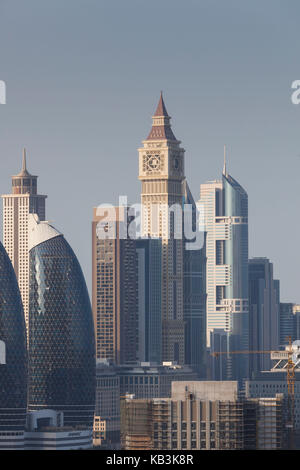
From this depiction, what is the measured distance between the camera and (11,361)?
158 m

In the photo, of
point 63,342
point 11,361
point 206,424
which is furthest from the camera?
point 63,342

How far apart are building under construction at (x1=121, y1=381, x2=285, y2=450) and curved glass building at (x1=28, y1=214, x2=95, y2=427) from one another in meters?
68.1

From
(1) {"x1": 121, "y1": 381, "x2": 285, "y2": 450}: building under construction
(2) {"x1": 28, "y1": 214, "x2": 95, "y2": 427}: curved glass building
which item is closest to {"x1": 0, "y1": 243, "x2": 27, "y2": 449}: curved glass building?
(2) {"x1": 28, "y1": 214, "x2": 95, "y2": 427}: curved glass building

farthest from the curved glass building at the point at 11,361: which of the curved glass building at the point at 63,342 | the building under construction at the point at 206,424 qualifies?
the building under construction at the point at 206,424

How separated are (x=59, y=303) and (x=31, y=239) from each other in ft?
30.6

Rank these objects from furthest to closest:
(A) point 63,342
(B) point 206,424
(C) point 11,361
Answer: (A) point 63,342 → (C) point 11,361 → (B) point 206,424

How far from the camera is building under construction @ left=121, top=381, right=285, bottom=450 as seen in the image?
9469 cm

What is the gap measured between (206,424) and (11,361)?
2560 inches

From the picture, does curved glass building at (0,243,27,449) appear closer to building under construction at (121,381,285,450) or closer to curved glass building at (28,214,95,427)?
curved glass building at (28,214,95,427)

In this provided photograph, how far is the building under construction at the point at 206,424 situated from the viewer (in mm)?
94688

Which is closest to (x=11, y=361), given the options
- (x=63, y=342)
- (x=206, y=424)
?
(x=63, y=342)

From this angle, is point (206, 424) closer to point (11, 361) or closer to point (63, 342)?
point (11, 361)
